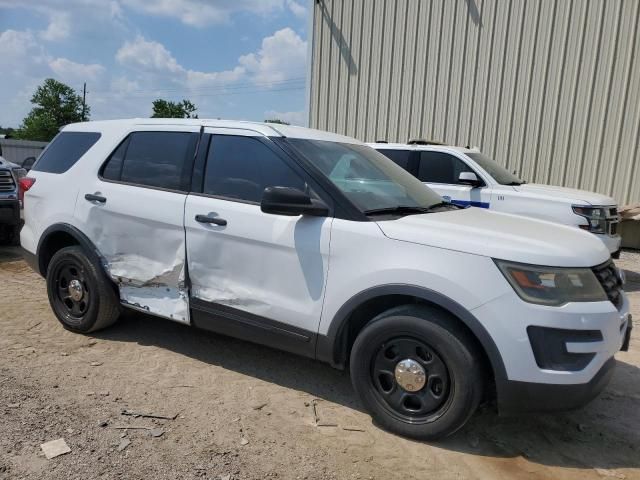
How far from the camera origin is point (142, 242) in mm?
4043

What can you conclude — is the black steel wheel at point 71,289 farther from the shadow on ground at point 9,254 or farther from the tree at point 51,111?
the tree at point 51,111

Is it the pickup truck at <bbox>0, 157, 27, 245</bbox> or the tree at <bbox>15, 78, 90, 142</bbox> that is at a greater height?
the tree at <bbox>15, 78, 90, 142</bbox>

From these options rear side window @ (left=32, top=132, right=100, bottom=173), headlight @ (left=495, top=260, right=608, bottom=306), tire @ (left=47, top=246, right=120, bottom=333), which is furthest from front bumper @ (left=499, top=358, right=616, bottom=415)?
rear side window @ (left=32, top=132, right=100, bottom=173)

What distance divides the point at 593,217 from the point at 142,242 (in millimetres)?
5662

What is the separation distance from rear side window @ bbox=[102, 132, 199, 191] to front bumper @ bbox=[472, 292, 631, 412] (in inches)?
94.4

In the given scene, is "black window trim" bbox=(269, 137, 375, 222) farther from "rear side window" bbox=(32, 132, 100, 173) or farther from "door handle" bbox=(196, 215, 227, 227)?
"rear side window" bbox=(32, 132, 100, 173)

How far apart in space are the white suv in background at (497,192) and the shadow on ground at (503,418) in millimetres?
2890

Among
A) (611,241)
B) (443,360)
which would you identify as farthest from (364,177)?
(611,241)

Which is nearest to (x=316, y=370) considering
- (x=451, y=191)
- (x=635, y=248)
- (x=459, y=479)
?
(x=459, y=479)

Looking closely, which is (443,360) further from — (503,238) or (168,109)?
(168,109)

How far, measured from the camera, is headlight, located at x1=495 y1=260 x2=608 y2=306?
274 centimetres

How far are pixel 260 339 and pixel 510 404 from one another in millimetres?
1620

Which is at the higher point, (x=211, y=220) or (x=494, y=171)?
(x=494, y=171)

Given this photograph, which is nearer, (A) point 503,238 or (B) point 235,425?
(A) point 503,238
